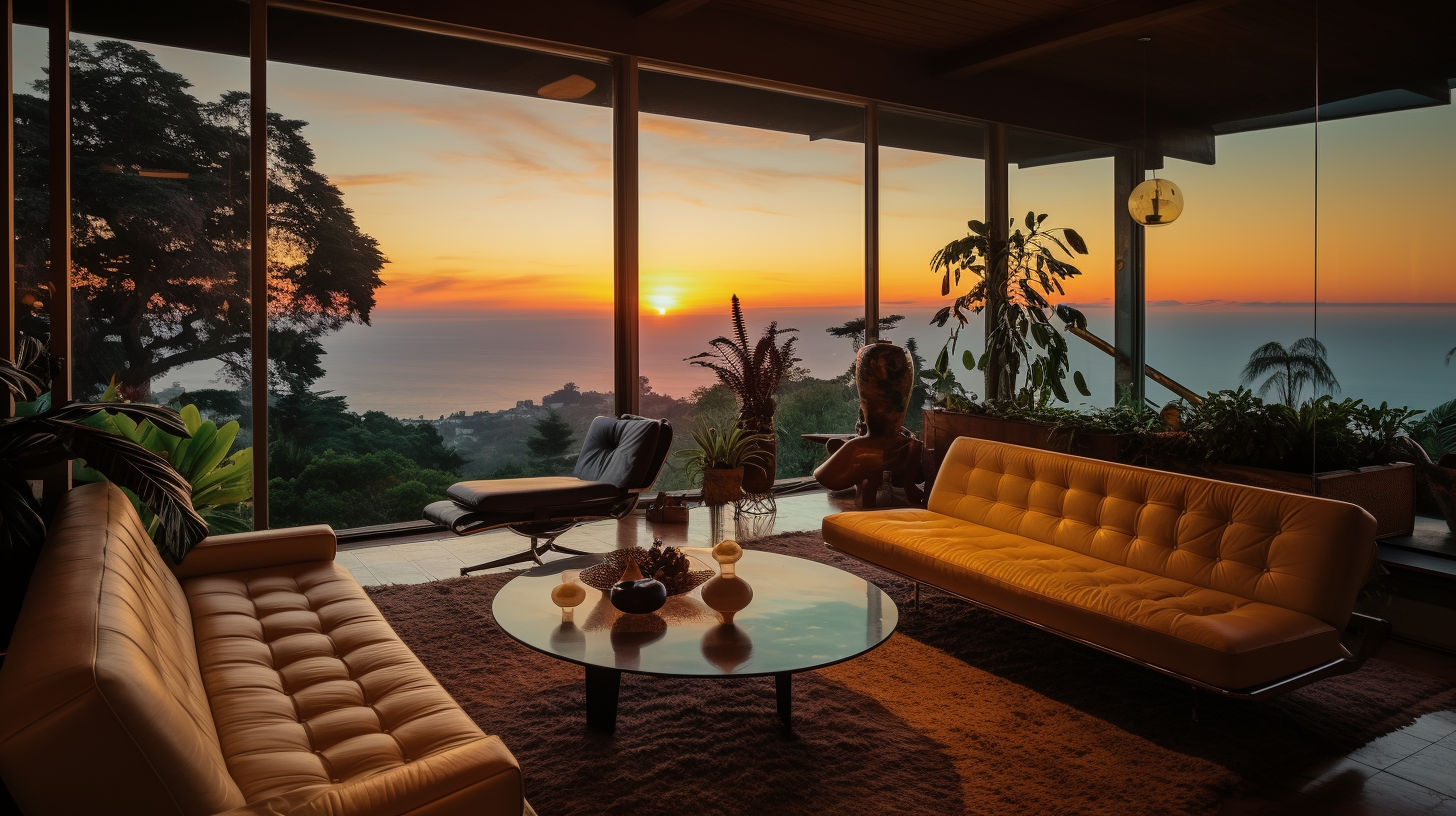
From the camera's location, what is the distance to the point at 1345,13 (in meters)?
4.45

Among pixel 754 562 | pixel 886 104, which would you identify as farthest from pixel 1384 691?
pixel 886 104

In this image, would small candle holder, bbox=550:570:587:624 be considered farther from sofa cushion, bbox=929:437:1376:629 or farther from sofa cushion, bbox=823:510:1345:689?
sofa cushion, bbox=929:437:1376:629

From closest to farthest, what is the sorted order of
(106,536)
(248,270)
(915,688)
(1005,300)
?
(106,536), (915,688), (248,270), (1005,300)

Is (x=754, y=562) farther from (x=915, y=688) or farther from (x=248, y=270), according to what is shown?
(x=248, y=270)

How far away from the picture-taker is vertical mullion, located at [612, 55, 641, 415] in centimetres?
617

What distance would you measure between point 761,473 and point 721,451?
427 mm

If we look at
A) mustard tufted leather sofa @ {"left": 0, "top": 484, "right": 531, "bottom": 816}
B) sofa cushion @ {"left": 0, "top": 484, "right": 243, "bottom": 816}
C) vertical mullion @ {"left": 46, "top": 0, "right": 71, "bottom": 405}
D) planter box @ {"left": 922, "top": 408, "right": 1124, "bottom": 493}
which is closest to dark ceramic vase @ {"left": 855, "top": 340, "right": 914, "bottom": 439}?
planter box @ {"left": 922, "top": 408, "right": 1124, "bottom": 493}

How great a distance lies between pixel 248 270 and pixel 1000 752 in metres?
4.48

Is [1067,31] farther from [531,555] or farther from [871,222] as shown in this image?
[531,555]

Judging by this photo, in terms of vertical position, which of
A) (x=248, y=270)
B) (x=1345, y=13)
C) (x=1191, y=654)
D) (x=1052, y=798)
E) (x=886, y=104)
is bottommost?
(x=1052, y=798)

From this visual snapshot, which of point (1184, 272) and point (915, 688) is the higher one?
point (1184, 272)

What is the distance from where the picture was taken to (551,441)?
6.13 meters

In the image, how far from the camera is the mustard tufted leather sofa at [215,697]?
4.09ft

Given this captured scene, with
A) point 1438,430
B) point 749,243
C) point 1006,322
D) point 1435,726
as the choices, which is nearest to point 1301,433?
point 1438,430
